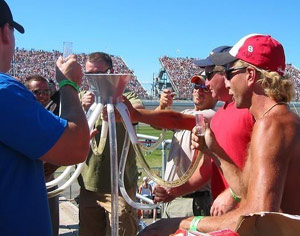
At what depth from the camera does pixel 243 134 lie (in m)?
2.50

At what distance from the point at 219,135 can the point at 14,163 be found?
4.73ft

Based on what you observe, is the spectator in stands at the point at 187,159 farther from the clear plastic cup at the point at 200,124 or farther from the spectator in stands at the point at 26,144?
the spectator in stands at the point at 26,144

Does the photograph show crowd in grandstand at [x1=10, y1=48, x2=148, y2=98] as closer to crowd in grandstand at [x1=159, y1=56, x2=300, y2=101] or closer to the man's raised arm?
crowd in grandstand at [x1=159, y1=56, x2=300, y2=101]

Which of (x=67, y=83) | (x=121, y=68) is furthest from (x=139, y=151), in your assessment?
(x=121, y=68)

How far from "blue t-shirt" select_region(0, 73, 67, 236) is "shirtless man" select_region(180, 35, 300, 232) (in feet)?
2.67

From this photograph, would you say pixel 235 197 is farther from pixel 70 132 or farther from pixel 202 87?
pixel 202 87

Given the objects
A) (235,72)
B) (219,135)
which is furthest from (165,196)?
(235,72)

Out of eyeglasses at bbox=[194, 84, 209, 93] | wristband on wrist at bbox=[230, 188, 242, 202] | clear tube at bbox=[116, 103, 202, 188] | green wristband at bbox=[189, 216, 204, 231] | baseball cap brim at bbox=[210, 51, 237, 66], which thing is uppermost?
baseball cap brim at bbox=[210, 51, 237, 66]

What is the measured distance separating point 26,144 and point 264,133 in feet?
3.28

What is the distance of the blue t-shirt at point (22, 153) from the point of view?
149cm

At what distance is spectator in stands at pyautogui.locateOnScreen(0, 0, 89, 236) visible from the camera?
1493 millimetres

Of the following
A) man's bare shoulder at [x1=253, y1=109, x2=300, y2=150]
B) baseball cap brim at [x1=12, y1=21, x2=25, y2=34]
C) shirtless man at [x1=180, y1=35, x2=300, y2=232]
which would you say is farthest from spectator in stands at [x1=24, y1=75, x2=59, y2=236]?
man's bare shoulder at [x1=253, y1=109, x2=300, y2=150]

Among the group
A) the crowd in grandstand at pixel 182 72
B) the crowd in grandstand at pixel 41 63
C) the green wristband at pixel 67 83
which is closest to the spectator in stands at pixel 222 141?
the green wristband at pixel 67 83

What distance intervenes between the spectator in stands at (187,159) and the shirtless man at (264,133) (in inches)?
47.9
